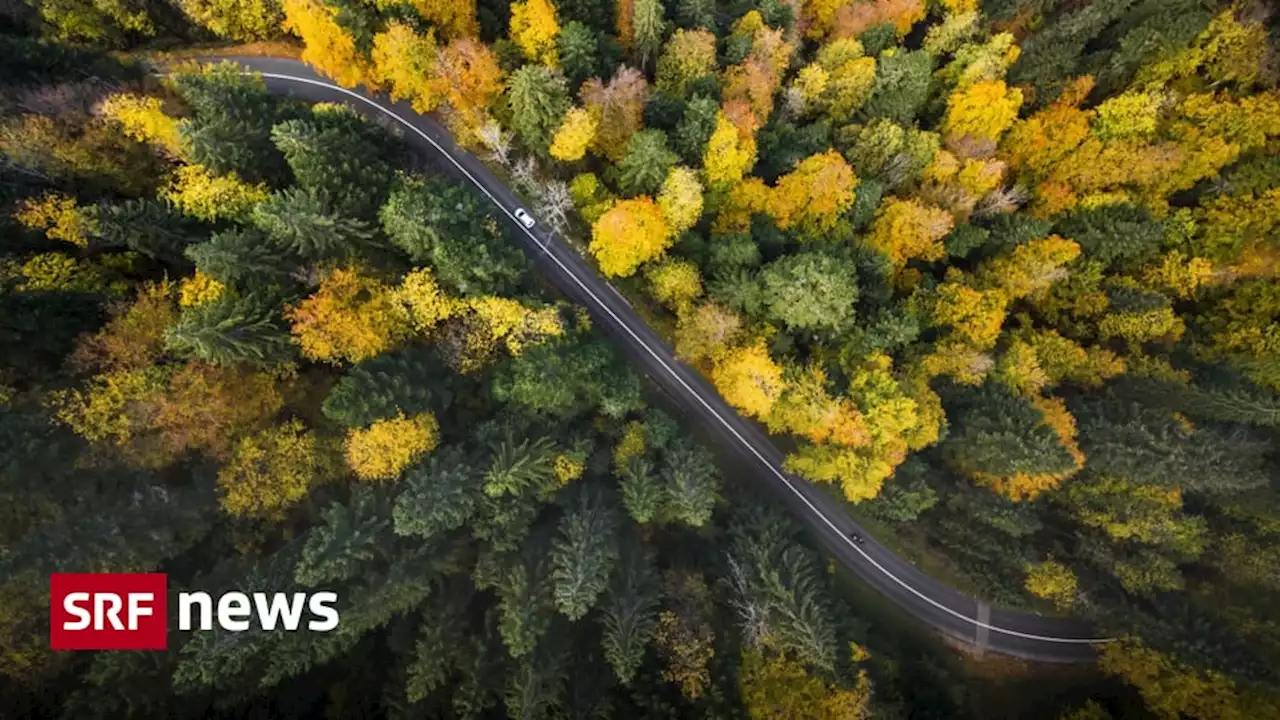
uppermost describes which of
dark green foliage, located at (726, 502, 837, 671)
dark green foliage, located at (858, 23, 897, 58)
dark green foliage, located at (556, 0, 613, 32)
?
dark green foliage, located at (556, 0, 613, 32)

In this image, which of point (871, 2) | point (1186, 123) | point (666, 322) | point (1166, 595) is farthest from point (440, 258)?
point (1186, 123)

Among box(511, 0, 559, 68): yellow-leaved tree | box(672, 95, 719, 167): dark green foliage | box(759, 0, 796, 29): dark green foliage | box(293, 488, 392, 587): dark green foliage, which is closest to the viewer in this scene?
box(293, 488, 392, 587): dark green foliage

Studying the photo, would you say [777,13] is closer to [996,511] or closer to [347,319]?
[347,319]

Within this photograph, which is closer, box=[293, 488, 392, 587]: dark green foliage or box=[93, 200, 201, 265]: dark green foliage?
box=[293, 488, 392, 587]: dark green foliage

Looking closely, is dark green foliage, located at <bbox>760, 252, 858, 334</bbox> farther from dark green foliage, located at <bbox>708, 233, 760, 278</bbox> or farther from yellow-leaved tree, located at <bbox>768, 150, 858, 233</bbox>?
yellow-leaved tree, located at <bbox>768, 150, 858, 233</bbox>

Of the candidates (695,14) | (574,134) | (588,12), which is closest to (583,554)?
(574,134)

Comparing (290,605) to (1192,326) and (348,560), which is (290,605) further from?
(1192,326)

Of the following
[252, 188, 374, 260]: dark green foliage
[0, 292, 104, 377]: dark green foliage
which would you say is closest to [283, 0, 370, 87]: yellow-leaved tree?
[252, 188, 374, 260]: dark green foliage
